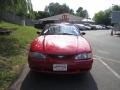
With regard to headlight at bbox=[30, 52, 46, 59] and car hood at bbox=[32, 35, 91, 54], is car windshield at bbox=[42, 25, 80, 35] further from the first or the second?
headlight at bbox=[30, 52, 46, 59]

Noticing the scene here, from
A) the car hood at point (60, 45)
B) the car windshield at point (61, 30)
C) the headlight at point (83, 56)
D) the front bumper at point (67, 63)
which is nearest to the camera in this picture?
the front bumper at point (67, 63)

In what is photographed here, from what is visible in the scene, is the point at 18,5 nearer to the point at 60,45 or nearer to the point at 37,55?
the point at 60,45

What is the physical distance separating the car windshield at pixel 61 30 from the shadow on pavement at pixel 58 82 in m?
1.66

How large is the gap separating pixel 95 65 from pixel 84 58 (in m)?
2.76

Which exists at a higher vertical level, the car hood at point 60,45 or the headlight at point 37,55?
the car hood at point 60,45

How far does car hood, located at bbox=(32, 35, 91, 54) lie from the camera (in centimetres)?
771

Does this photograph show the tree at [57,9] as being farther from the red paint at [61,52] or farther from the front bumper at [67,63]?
the front bumper at [67,63]

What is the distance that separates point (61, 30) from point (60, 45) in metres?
1.85

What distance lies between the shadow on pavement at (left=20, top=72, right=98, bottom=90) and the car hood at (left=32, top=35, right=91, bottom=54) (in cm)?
77

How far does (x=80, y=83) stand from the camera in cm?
764

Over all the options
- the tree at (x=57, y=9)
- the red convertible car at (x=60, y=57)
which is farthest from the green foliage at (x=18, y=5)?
the tree at (x=57, y=9)

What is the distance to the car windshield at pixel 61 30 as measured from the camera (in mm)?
9612

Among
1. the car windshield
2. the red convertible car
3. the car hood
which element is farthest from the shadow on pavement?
the car windshield

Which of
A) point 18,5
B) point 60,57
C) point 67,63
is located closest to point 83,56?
point 67,63
